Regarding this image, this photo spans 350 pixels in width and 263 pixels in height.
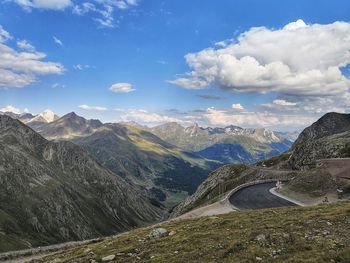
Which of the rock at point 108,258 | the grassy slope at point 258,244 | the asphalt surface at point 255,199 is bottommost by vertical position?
the asphalt surface at point 255,199

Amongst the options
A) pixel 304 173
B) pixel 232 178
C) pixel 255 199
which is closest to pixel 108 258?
pixel 255 199

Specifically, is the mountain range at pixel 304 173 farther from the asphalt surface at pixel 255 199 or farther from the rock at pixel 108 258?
the rock at pixel 108 258

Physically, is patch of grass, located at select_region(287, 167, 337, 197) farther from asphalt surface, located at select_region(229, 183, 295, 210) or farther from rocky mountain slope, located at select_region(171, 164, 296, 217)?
rocky mountain slope, located at select_region(171, 164, 296, 217)

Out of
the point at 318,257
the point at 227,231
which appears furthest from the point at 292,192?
the point at 318,257

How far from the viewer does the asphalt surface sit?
85.6 meters

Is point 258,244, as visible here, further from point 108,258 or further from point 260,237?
point 108,258

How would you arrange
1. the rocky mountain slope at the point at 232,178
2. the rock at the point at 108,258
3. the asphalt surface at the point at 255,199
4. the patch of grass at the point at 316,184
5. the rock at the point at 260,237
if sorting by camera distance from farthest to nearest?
the rocky mountain slope at the point at 232,178 → the patch of grass at the point at 316,184 → the asphalt surface at the point at 255,199 → the rock at the point at 108,258 → the rock at the point at 260,237

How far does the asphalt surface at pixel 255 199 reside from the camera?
281ft

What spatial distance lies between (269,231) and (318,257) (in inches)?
431

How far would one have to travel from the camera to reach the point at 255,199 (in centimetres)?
9531

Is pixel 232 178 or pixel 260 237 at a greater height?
pixel 260 237

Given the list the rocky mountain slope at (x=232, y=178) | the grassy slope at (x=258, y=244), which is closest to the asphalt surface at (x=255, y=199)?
the rocky mountain slope at (x=232, y=178)

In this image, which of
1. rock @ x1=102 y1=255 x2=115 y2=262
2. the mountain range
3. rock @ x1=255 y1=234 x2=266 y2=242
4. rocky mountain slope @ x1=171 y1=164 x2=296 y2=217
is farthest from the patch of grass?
rock @ x1=102 y1=255 x2=115 y2=262

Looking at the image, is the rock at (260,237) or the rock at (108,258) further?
the rock at (108,258)
